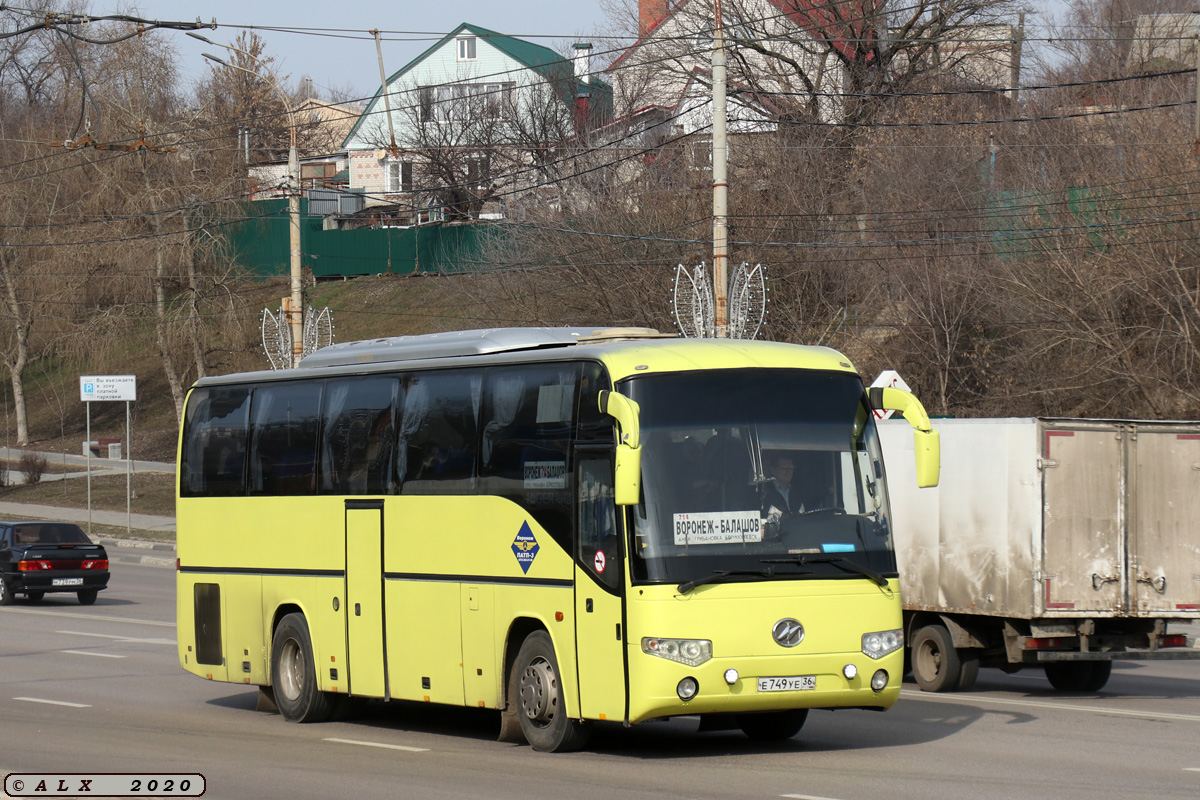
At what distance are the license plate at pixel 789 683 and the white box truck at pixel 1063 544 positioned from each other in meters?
4.61

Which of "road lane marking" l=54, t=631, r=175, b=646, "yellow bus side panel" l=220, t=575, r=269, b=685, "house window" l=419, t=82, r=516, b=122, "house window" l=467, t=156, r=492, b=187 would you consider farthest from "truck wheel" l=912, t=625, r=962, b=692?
"house window" l=419, t=82, r=516, b=122

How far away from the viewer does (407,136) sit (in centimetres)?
8231

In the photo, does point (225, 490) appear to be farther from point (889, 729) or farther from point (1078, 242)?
point (1078, 242)

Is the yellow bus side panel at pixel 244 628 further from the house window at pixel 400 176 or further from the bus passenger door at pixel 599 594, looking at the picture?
the house window at pixel 400 176

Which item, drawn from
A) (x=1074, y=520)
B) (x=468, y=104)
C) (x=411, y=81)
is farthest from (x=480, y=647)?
(x=411, y=81)

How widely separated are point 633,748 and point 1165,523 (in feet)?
20.9

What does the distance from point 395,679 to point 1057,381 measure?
24.2 m

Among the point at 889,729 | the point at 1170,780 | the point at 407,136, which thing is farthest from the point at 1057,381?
the point at 407,136

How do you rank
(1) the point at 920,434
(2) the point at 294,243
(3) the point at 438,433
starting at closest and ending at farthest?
(1) the point at 920,434
(3) the point at 438,433
(2) the point at 294,243

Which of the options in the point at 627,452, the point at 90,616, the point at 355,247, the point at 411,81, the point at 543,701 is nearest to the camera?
the point at 627,452

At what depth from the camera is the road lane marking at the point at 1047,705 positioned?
1272cm

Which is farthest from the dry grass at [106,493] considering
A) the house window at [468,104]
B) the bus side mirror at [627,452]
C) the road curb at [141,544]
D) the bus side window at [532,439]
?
the bus side mirror at [627,452]

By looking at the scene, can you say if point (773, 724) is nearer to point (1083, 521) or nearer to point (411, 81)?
point (1083, 521)

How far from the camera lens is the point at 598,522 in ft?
33.8
